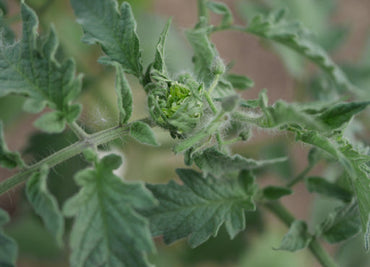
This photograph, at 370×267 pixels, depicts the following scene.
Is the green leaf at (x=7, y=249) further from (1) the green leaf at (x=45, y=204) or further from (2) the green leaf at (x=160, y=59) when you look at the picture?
(2) the green leaf at (x=160, y=59)

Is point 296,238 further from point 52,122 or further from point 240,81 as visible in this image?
point 52,122

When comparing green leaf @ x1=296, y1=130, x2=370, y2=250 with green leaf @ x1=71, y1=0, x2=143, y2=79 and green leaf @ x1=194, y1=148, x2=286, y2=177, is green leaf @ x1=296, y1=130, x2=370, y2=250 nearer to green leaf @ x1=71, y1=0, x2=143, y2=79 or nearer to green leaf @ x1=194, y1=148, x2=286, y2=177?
green leaf @ x1=194, y1=148, x2=286, y2=177

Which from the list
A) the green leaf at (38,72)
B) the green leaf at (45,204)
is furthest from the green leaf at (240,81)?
the green leaf at (45,204)

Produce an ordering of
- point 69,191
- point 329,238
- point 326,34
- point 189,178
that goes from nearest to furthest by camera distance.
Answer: point 189,178, point 329,238, point 69,191, point 326,34

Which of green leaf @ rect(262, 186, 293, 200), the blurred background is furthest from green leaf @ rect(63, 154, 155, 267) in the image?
the blurred background

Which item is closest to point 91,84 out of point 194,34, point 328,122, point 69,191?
point 69,191

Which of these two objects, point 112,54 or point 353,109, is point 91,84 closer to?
point 112,54

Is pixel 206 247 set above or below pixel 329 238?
above
